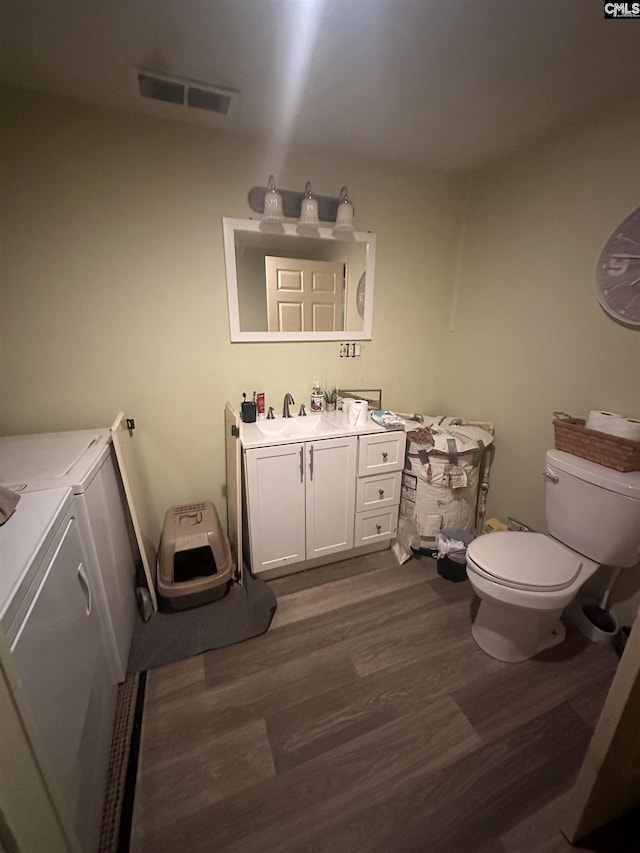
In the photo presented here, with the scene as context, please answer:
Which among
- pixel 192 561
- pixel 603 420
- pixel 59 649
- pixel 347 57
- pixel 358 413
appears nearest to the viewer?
pixel 59 649

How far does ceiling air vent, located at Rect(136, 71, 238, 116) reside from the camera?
4.25ft

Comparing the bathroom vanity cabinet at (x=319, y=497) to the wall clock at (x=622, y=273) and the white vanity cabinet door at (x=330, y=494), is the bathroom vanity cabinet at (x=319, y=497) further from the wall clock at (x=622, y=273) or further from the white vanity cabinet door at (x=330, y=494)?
the wall clock at (x=622, y=273)

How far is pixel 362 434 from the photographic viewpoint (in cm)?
183

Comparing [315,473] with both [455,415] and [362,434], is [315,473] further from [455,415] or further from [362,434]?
[455,415]

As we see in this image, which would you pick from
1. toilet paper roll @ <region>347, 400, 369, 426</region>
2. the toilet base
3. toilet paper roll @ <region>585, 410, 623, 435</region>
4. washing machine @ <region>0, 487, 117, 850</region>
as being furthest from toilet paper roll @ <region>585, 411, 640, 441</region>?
washing machine @ <region>0, 487, 117, 850</region>

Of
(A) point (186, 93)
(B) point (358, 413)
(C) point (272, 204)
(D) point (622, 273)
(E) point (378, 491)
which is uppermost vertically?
(A) point (186, 93)

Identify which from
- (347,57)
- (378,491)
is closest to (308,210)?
(347,57)

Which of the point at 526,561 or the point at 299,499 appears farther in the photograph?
the point at 299,499

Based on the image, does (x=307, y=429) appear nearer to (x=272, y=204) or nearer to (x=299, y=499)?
(x=299, y=499)

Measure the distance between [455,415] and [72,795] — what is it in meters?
2.49

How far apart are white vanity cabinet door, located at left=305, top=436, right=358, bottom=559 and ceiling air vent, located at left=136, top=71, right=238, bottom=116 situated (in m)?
1.54

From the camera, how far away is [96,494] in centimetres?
125

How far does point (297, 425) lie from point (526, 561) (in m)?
1.30

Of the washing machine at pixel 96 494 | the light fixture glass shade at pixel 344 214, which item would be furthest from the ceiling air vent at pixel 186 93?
the washing machine at pixel 96 494
